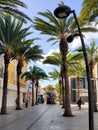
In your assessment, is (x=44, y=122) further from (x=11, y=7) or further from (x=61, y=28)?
(x=61, y=28)

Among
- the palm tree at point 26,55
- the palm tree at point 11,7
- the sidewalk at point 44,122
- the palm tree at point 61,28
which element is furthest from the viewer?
the palm tree at point 26,55

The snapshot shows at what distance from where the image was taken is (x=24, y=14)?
23594 mm

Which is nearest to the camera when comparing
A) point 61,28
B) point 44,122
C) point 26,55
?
point 44,122

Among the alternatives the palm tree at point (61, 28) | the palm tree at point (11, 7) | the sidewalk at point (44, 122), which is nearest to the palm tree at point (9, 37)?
the palm tree at point (61, 28)

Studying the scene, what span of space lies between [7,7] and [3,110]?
50.1 feet

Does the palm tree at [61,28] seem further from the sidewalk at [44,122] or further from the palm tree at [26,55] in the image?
the palm tree at [26,55]

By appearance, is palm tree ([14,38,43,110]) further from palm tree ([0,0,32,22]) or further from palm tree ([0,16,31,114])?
palm tree ([0,0,32,22])

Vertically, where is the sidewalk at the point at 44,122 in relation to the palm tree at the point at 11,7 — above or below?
below

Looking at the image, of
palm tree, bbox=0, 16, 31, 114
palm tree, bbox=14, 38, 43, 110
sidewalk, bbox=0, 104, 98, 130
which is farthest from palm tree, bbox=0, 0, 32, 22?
palm tree, bbox=14, 38, 43, 110

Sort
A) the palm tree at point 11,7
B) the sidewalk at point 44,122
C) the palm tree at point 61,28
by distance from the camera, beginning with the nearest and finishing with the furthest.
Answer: the sidewalk at point 44,122
the palm tree at point 11,7
the palm tree at point 61,28

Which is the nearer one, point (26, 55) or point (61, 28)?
point (61, 28)

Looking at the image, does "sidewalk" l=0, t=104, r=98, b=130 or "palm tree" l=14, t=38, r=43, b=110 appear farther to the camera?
"palm tree" l=14, t=38, r=43, b=110

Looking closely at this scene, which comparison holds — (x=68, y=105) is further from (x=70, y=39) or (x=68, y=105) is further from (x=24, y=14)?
(x=70, y=39)

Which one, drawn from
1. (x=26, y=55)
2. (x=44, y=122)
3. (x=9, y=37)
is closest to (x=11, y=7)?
(x=44, y=122)
